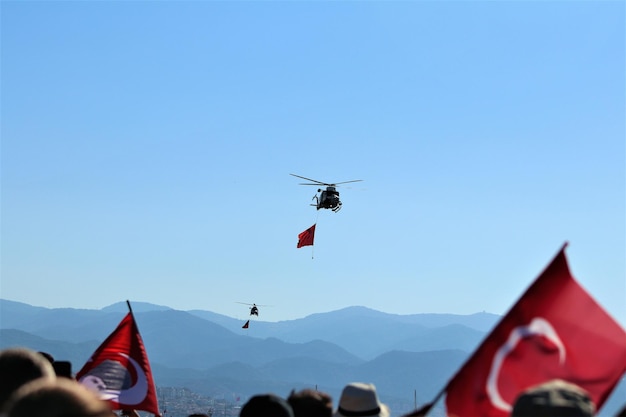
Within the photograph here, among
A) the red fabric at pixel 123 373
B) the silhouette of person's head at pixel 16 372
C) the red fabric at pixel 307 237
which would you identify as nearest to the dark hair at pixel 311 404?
the silhouette of person's head at pixel 16 372

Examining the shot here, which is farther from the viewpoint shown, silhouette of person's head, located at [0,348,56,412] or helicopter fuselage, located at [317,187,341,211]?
helicopter fuselage, located at [317,187,341,211]

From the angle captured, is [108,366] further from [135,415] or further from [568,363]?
[568,363]

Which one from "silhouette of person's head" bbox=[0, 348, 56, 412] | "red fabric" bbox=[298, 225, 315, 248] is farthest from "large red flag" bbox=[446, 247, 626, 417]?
"red fabric" bbox=[298, 225, 315, 248]

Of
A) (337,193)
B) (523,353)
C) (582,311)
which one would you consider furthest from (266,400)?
(337,193)

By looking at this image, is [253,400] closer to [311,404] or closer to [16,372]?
[311,404]

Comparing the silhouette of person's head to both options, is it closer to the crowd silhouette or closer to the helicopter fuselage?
the crowd silhouette

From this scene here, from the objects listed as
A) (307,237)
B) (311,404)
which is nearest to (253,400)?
(311,404)
